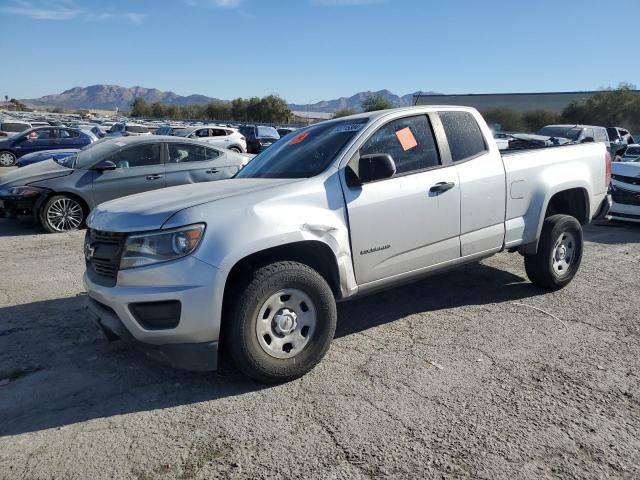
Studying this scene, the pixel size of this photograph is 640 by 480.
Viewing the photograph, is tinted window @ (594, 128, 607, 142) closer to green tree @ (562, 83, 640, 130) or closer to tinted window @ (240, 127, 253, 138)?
tinted window @ (240, 127, 253, 138)

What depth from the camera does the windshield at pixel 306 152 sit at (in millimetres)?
4184

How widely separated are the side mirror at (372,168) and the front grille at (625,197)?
23.2ft

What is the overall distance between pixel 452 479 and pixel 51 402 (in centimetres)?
254

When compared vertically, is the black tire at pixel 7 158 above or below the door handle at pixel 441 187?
above

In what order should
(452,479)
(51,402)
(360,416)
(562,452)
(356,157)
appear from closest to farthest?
(452,479) < (562,452) < (360,416) < (51,402) < (356,157)

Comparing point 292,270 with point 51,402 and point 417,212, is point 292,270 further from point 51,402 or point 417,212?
point 51,402

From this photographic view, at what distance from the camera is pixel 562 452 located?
2859mm

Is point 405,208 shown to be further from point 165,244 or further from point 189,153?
point 189,153

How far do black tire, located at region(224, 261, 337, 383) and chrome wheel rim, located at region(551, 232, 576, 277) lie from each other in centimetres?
287

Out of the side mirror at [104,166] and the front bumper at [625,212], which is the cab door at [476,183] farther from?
the side mirror at [104,166]

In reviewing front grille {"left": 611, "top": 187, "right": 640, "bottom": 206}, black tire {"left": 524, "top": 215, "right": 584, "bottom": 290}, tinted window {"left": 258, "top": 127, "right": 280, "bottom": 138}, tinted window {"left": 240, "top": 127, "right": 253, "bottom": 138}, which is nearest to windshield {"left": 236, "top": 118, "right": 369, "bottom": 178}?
black tire {"left": 524, "top": 215, "right": 584, "bottom": 290}

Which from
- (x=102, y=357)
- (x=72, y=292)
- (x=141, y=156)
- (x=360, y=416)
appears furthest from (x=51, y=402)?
(x=141, y=156)

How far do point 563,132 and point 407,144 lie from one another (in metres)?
16.0

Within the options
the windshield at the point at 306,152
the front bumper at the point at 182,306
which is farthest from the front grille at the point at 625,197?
the front bumper at the point at 182,306
